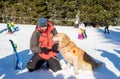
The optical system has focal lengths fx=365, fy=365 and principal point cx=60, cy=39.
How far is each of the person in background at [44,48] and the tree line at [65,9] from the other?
31089 millimetres

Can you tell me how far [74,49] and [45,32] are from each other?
32.8 inches

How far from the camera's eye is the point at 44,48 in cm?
905

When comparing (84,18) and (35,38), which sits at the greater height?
(35,38)

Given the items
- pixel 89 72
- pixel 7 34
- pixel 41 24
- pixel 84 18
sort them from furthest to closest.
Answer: pixel 84 18 → pixel 7 34 → pixel 89 72 → pixel 41 24

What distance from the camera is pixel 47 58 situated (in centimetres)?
916

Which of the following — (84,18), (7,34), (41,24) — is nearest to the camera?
(41,24)

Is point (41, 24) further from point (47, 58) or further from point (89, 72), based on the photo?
point (89, 72)

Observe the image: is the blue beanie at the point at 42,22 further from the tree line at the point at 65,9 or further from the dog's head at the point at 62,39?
the tree line at the point at 65,9

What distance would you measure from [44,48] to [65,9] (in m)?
33.4

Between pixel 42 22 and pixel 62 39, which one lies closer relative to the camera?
pixel 42 22

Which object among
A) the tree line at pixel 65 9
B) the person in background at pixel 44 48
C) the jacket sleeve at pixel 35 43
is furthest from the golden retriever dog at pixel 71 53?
the tree line at pixel 65 9

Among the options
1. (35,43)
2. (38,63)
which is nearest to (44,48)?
(35,43)

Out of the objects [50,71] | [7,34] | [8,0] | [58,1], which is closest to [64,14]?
[58,1]

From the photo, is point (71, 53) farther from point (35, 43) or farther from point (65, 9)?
point (65, 9)
